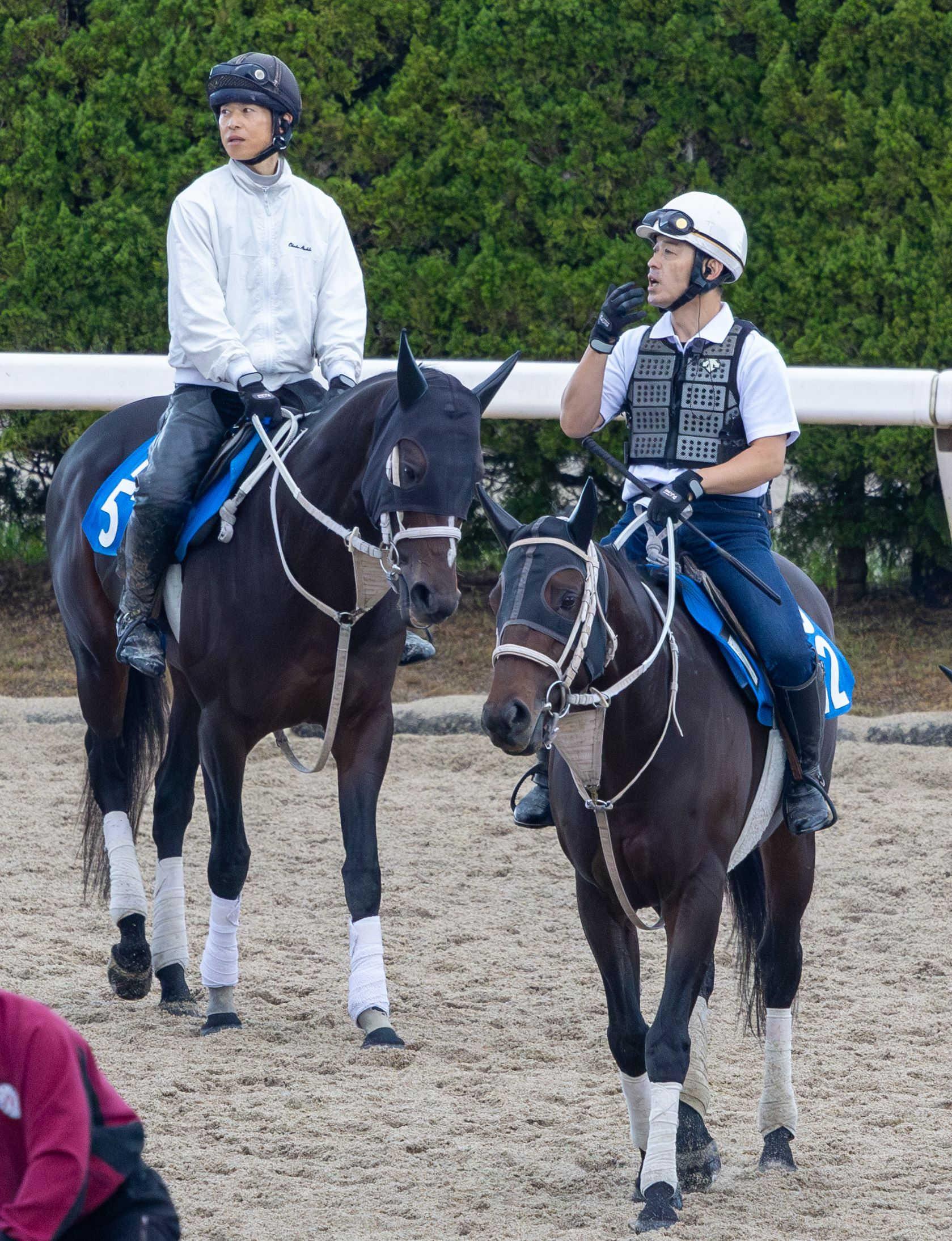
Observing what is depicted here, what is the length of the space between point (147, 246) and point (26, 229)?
0.69m

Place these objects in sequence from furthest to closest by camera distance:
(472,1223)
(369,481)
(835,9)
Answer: (835,9) → (369,481) → (472,1223)

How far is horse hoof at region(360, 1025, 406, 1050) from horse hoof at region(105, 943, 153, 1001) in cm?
97

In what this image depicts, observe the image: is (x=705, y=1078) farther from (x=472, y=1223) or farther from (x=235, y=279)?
(x=235, y=279)

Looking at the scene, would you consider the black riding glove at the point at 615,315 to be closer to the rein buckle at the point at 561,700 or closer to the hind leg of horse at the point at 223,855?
the rein buckle at the point at 561,700

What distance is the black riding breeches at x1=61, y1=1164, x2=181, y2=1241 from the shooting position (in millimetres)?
2555

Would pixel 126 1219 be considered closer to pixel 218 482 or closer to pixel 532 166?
pixel 218 482

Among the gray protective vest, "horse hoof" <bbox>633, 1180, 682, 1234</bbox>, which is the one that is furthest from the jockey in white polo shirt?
"horse hoof" <bbox>633, 1180, 682, 1234</bbox>

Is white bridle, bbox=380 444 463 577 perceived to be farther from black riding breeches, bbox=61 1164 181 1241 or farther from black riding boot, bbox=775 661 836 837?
black riding breeches, bbox=61 1164 181 1241

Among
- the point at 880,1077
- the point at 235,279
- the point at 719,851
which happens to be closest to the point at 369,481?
A: the point at 235,279

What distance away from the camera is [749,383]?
4.39 meters

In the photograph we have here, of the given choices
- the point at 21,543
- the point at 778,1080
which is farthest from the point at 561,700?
the point at 21,543

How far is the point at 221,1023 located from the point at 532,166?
5.27 m

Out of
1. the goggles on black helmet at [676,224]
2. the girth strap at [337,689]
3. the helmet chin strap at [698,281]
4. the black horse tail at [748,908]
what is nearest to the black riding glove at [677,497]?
the helmet chin strap at [698,281]

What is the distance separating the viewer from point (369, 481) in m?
4.91
